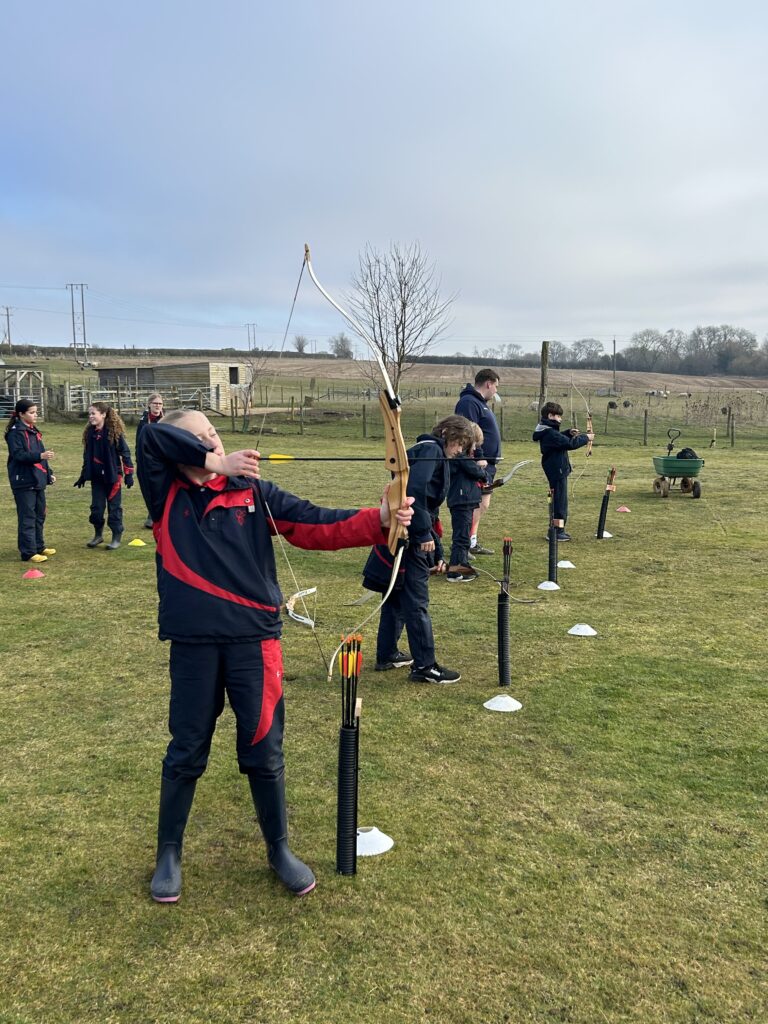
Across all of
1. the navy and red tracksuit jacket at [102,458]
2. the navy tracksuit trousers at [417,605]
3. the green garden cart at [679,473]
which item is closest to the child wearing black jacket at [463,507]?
the navy tracksuit trousers at [417,605]

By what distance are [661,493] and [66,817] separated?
48.2ft

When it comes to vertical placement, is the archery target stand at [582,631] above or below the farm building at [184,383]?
below

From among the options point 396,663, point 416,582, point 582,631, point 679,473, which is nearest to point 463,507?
point 582,631

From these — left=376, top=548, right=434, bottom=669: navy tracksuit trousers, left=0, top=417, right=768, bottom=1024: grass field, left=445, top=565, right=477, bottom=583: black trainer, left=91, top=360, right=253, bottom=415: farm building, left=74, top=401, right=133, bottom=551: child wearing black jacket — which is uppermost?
left=91, top=360, right=253, bottom=415: farm building

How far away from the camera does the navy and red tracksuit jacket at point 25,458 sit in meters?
10.1

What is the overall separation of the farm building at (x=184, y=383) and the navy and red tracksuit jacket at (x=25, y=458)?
3304cm

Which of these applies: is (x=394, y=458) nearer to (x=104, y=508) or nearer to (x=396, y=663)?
(x=396, y=663)

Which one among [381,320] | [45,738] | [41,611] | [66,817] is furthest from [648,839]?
[381,320]

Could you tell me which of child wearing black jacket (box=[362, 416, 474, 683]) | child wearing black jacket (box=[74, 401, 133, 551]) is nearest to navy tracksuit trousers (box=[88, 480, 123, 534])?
child wearing black jacket (box=[74, 401, 133, 551])

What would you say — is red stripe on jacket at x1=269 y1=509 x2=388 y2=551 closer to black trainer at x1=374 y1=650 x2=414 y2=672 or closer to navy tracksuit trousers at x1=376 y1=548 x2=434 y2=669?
navy tracksuit trousers at x1=376 y1=548 x2=434 y2=669

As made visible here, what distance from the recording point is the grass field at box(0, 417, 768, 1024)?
305 cm

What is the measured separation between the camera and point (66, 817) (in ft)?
14.0

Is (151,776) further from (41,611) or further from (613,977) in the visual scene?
(41,611)

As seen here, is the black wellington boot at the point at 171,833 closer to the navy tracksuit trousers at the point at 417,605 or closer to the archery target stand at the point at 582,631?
the navy tracksuit trousers at the point at 417,605
